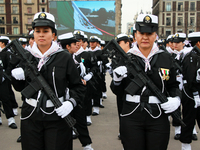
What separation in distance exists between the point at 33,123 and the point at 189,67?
10.1 feet

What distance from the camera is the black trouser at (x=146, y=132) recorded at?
2.73 metres

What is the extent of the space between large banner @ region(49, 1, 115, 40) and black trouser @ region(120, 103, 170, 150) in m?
48.3

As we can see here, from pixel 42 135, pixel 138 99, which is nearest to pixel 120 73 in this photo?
pixel 138 99

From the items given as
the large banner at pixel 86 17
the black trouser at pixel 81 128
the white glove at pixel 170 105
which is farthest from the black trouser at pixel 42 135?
the large banner at pixel 86 17

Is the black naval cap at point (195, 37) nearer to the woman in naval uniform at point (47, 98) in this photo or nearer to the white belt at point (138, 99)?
the white belt at point (138, 99)

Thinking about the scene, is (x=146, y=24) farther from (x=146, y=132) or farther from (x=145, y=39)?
(x=146, y=132)

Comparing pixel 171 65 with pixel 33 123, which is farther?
pixel 171 65

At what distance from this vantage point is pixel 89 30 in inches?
1988

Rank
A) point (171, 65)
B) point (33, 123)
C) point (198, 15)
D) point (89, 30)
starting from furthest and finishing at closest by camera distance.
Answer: point (198, 15)
point (89, 30)
point (171, 65)
point (33, 123)

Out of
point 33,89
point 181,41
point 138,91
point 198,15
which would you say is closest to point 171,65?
point 138,91

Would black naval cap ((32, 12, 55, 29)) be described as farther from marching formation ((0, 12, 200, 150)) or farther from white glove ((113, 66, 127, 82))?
white glove ((113, 66, 127, 82))

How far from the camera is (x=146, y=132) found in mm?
2811

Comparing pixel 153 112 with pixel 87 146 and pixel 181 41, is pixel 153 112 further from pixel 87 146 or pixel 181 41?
pixel 181 41

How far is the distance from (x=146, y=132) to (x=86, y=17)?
51.4 meters
